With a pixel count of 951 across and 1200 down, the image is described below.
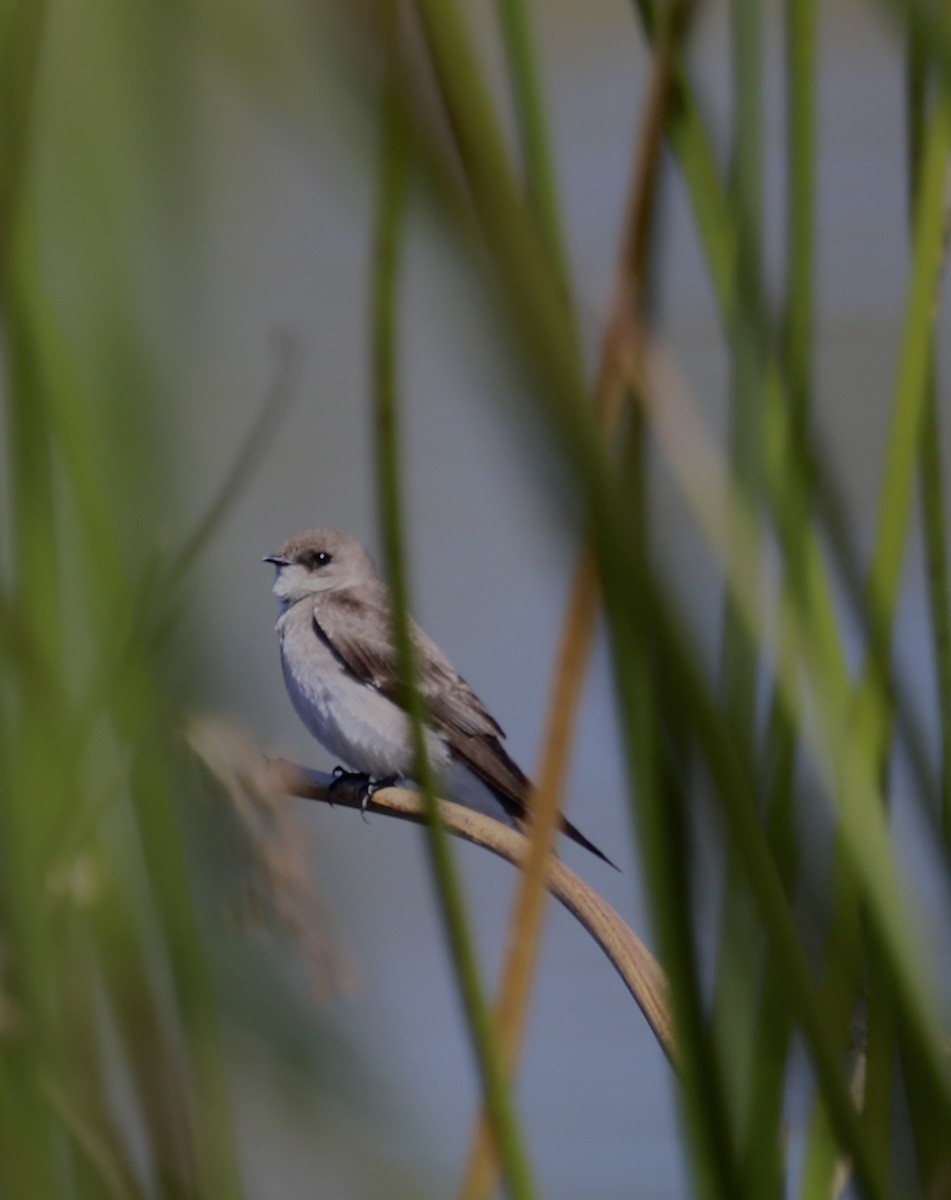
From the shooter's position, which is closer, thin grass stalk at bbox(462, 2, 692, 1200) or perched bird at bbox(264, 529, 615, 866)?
thin grass stalk at bbox(462, 2, 692, 1200)

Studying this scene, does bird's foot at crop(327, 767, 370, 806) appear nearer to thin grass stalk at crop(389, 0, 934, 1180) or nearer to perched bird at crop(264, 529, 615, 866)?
perched bird at crop(264, 529, 615, 866)

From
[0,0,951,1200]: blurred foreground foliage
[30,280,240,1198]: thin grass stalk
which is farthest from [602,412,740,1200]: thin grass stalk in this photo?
[30,280,240,1198]: thin grass stalk

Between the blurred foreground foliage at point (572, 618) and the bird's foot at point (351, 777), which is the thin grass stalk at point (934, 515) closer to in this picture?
the blurred foreground foliage at point (572, 618)

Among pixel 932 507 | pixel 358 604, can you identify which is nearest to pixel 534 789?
pixel 932 507

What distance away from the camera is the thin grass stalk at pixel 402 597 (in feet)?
1.12

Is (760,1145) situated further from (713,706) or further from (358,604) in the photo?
(358,604)

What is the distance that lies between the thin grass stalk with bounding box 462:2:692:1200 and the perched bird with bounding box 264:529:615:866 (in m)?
1.64

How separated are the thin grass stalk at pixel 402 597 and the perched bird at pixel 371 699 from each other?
1685 mm

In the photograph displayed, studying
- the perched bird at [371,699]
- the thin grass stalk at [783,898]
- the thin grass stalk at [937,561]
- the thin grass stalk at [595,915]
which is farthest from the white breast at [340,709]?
the thin grass stalk at [783,898]

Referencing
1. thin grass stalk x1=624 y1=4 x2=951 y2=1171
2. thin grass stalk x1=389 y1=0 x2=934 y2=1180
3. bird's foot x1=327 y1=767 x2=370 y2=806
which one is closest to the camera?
thin grass stalk x1=389 y1=0 x2=934 y2=1180

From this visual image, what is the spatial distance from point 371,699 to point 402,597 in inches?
76.8

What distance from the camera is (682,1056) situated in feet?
1.22

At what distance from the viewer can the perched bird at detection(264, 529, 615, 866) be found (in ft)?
7.19

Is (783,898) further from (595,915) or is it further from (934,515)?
(595,915)
